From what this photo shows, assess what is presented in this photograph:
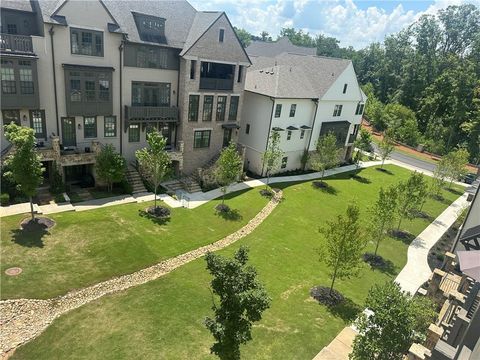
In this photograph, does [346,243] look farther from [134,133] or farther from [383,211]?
[134,133]

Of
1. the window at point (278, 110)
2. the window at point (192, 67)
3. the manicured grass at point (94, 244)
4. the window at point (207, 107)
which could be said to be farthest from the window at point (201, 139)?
the manicured grass at point (94, 244)

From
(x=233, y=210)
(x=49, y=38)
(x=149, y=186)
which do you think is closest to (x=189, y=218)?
(x=233, y=210)

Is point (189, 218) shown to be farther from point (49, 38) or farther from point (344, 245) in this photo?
point (49, 38)

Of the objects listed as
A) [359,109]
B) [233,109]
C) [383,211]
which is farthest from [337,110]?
[383,211]

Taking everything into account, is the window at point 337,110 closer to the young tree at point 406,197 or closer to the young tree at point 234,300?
the young tree at point 406,197

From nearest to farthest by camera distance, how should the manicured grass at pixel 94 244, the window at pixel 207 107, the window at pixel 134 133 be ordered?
the manicured grass at pixel 94 244 → the window at pixel 134 133 → the window at pixel 207 107

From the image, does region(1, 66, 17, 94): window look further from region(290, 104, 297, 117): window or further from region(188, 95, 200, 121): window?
region(290, 104, 297, 117): window
